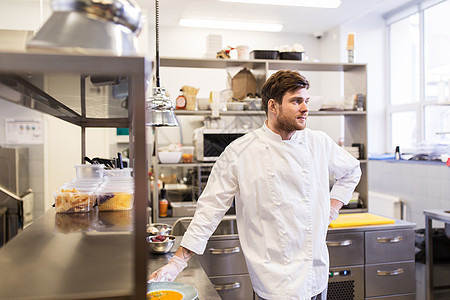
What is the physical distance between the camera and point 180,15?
512cm

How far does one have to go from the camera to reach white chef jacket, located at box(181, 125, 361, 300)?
1970 millimetres

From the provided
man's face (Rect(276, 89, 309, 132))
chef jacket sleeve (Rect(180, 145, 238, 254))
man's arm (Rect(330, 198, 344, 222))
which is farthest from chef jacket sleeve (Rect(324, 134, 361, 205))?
chef jacket sleeve (Rect(180, 145, 238, 254))

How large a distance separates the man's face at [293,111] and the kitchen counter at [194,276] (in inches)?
33.4

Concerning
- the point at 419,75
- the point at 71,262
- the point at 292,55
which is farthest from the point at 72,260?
the point at 419,75

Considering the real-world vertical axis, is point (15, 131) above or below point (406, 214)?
above

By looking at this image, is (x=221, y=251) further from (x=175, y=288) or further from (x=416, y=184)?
(x=416, y=184)

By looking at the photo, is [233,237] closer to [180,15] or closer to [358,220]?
[358,220]

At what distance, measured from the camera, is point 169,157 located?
11.5 feet

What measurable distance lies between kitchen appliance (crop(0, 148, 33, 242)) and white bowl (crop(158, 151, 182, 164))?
1.77 meters

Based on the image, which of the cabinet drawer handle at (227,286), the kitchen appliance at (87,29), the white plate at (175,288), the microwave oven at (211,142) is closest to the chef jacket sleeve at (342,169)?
the cabinet drawer handle at (227,286)

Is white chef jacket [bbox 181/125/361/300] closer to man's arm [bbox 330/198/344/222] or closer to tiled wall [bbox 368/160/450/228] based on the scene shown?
man's arm [bbox 330/198/344/222]

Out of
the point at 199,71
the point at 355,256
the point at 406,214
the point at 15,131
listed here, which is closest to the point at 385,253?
the point at 355,256

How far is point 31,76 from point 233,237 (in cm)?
227

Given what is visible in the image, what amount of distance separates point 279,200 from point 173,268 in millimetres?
628
